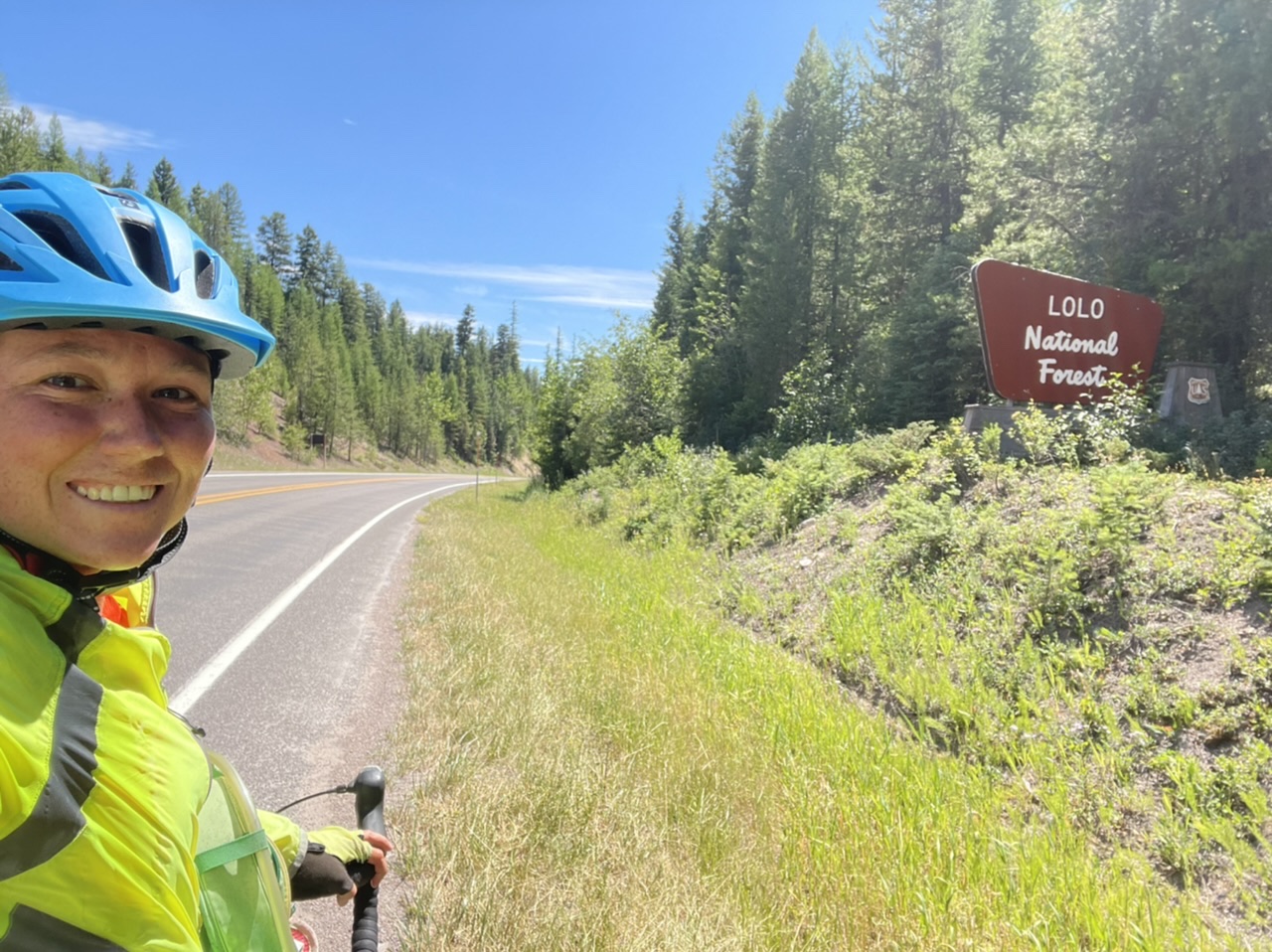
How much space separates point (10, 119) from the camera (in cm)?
3472

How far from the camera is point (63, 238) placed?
4.09ft

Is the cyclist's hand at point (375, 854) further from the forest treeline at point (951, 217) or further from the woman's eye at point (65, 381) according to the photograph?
the forest treeline at point (951, 217)

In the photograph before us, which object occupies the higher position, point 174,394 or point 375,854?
point 174,394

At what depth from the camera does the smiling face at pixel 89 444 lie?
104cm

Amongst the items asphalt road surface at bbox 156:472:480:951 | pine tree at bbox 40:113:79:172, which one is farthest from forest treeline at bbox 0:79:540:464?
asphalt road surface at bbox 156:472:480:951

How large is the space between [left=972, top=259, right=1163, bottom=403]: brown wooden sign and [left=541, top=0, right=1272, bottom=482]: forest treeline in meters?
1.63

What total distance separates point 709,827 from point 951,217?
21476 mm

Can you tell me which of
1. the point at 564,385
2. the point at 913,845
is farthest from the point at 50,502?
the point at 564,385

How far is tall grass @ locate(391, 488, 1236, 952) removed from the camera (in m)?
2.66

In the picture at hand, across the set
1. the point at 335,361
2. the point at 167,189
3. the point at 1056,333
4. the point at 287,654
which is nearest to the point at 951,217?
the point at 1056,333

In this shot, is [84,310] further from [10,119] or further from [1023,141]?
[10,119]

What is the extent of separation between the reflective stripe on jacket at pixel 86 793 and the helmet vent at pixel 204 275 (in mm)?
673

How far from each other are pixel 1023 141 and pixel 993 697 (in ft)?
47.1

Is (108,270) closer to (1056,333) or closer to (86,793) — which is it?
(86,793)
